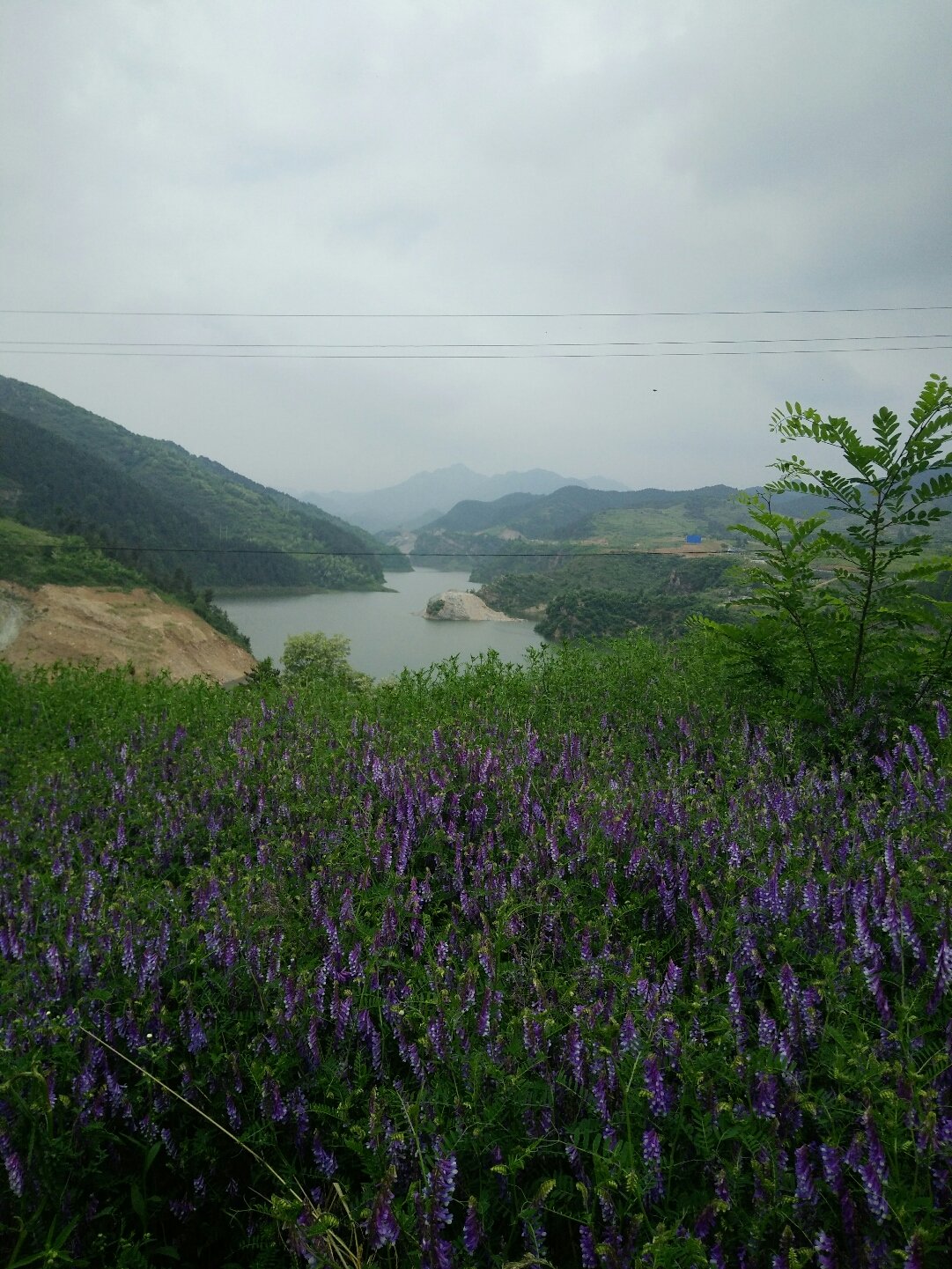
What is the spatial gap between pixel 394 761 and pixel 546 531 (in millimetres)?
102675

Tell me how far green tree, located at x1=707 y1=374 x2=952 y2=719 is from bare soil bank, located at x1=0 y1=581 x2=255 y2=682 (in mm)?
22198

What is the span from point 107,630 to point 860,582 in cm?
2877

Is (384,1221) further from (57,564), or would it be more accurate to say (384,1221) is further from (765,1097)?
(57,564)

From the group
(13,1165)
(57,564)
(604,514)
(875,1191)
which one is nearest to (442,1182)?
(875,1191)

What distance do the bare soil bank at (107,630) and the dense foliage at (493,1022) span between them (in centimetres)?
2200

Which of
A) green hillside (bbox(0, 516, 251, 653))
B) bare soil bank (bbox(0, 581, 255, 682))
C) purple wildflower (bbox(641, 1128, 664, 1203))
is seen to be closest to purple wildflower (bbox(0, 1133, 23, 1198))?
purple wildflower (bbox(641, 1128, 664, 1203))

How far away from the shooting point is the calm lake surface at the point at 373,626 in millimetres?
30484

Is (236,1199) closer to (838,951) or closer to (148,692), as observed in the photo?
(838,951)

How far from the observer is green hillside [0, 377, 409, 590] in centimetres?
4934

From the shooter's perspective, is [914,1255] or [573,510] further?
[573,510]

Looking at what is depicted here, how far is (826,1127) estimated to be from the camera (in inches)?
69.5

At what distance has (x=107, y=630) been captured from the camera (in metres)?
27.6

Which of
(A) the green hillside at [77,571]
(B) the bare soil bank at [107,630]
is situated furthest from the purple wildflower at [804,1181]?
(A) the green hillside at [77,571]

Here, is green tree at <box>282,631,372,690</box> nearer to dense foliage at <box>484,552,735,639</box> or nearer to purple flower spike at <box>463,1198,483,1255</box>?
dense foliage at <box>484,552,735,639</box>
